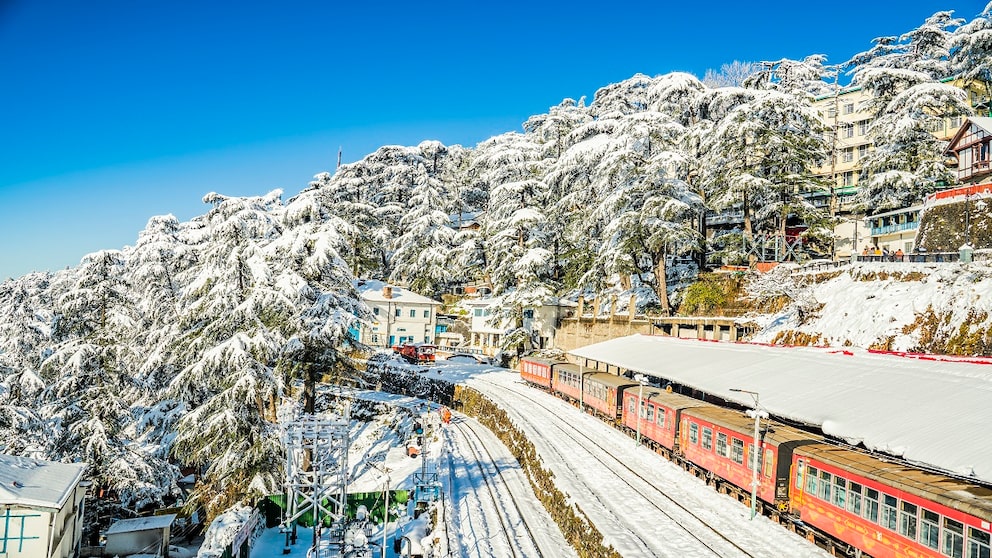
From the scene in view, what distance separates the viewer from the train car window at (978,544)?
36.1 feet

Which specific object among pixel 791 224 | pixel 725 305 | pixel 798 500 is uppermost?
pixel 791 224

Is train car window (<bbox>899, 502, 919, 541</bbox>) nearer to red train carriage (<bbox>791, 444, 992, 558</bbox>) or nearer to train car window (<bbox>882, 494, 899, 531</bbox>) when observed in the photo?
red train carriage (<bbox>791, 444, 992, 558</bbox>)

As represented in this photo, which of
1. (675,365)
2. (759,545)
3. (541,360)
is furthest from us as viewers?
(541,360)

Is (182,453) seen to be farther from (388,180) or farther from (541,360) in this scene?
(388,180)

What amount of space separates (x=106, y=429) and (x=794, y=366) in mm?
26988

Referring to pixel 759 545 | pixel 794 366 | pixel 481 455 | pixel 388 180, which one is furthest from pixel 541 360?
pixel 388 180

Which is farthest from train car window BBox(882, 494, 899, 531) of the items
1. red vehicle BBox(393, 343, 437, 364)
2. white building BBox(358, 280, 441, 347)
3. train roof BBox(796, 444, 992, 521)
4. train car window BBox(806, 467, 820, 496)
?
white building BBox(358, 280, 441, 347)

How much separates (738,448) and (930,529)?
A: 7.20 metres

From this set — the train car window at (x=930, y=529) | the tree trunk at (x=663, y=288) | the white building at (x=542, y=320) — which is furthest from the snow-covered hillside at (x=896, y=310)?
the white building at (x=542, y=320)

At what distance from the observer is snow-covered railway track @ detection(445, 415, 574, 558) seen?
17.7 m

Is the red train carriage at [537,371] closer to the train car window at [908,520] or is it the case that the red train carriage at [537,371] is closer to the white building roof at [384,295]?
the white building roof at [384,295]

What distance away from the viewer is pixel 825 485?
15.5 m

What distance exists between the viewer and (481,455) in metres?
28.4

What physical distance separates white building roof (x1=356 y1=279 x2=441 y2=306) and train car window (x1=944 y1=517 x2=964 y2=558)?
52.3 m
